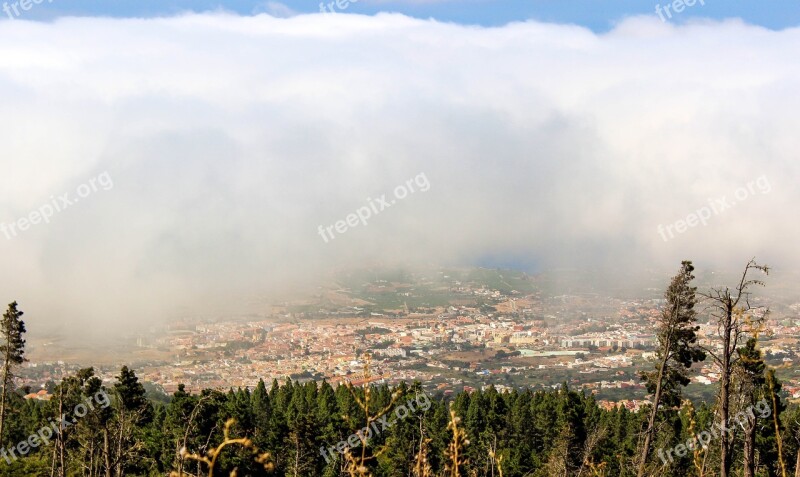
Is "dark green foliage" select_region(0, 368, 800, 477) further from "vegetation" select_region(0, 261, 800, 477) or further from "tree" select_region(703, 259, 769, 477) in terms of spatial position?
"tree" select_region(703, 259, 769, 477)

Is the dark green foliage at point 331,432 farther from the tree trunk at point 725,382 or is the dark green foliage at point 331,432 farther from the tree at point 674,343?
the tree trunk at point 725,382

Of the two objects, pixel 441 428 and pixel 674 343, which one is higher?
pixel 674 343

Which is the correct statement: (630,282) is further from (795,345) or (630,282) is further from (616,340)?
(795,345)

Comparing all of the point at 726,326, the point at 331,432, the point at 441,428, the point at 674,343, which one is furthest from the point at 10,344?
the point at 441,428

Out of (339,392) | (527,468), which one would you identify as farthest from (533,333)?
(527,468)

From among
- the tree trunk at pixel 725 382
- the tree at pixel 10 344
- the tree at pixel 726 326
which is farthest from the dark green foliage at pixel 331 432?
the tree at pixel 726 326

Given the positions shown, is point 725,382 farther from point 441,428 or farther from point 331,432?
point 331,432

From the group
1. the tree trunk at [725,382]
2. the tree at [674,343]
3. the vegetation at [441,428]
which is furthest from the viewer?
the tree at [674,343]

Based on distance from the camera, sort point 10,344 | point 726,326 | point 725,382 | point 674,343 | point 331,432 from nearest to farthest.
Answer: point 726,326
point 725,382
point 674,343
point 10,344
point 331,432
